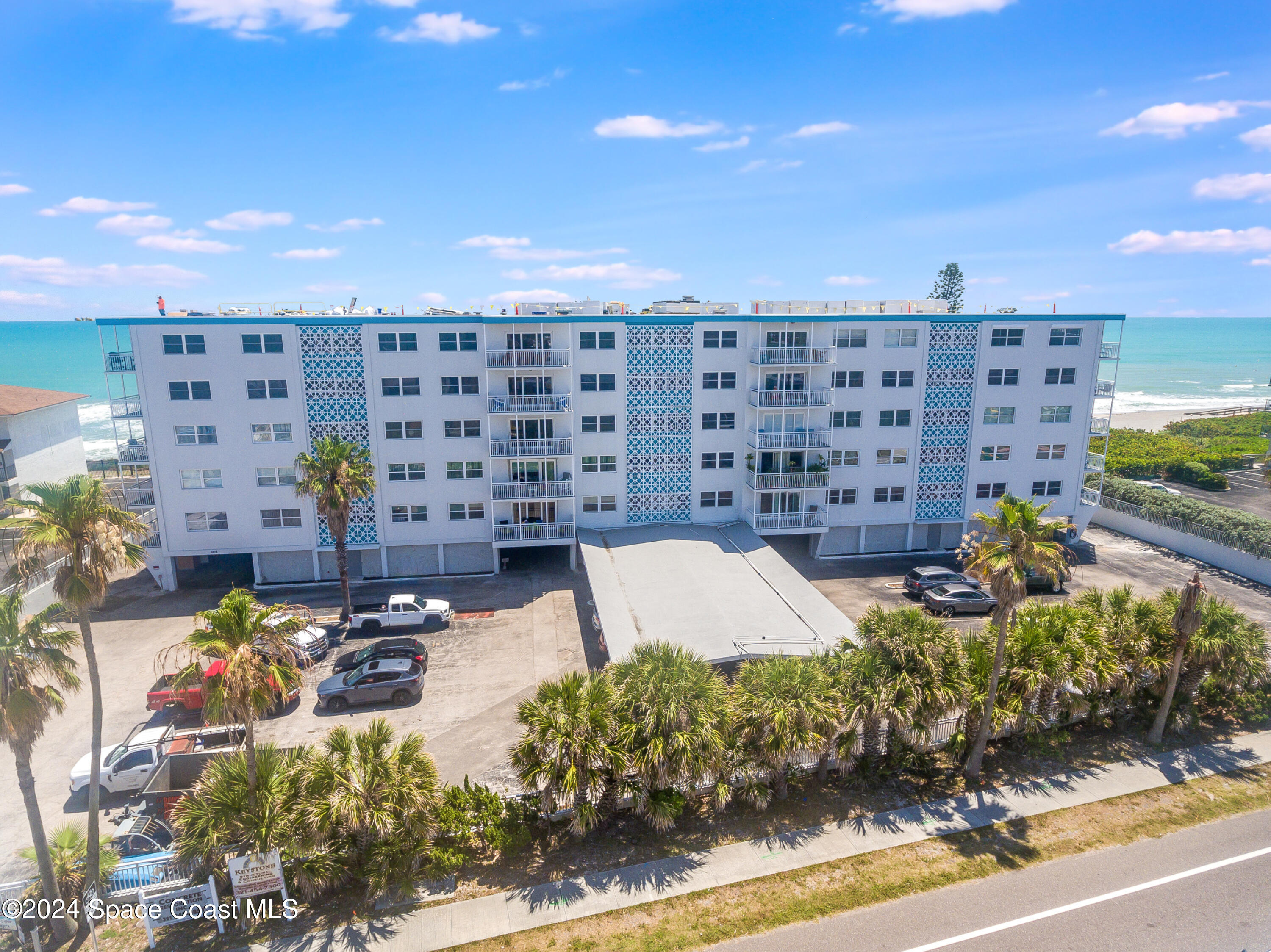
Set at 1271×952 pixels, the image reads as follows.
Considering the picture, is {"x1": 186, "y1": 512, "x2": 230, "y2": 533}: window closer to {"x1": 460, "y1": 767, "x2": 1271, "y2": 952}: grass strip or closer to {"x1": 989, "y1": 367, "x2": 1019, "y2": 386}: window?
{"x1": 460, "y1": 767, "x2": 1271, "y2": 952}: grass strip

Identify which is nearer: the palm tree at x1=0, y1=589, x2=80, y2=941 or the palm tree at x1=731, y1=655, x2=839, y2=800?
the palm tree at x1=0, y1=589, x2=80, y2=941

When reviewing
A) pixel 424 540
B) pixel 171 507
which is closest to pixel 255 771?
pixel 424 540

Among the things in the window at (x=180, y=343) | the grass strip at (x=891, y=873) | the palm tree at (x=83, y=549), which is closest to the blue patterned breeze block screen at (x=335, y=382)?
the window at (x=180, y=343)

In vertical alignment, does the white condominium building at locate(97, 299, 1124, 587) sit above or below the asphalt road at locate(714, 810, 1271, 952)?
above

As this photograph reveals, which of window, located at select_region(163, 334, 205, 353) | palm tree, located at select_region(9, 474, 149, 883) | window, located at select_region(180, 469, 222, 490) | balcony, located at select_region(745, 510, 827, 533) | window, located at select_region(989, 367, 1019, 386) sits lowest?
balcony, located at select_region(745, 510, 827, 533)

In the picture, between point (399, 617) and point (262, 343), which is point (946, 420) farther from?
point (262, 343)

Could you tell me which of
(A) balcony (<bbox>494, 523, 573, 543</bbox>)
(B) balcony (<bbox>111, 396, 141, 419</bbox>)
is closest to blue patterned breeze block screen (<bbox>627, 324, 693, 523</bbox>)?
(A) balcony (<bbox>494, 523, 573, 543</bbox>)

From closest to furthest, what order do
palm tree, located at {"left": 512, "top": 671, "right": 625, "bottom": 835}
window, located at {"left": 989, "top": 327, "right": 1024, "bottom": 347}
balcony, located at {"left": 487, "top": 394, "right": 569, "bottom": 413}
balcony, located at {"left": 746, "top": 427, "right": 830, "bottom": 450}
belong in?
palm tree, located at {"left": 512, "top": 671, "right": 625, "bottom": 835} → balcony, located at {"left": 487, "top": 394, "right": 569, "bottom": 413} → balcony, located at {"left": 746, "top": 427, "right": 830, "bottom": 450} → window, located at {"left": 989, "top": 327, "right": 1024, "bottom": 347}
